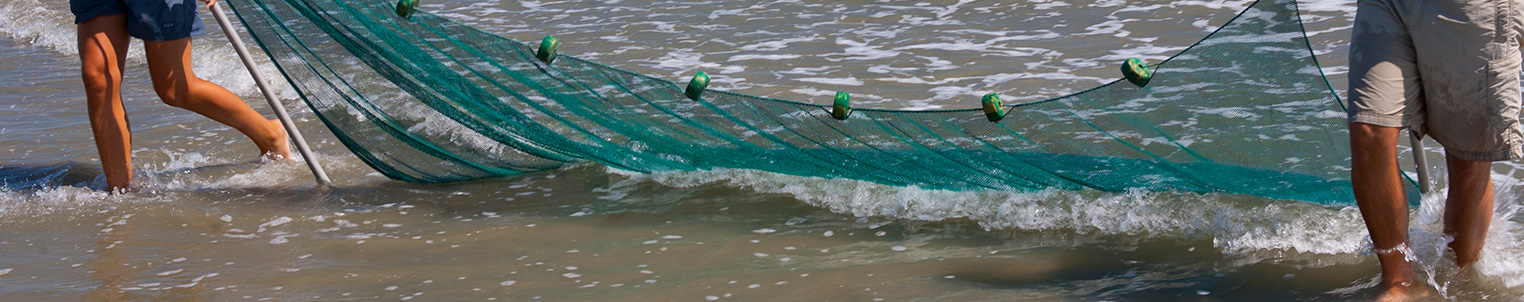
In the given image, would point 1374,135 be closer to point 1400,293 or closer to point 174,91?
point 1400,293

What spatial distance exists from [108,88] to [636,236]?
217 centimetres

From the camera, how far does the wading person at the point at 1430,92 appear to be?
9.36 ft

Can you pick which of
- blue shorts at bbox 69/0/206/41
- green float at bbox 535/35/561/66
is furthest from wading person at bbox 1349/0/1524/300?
blue shorts at bbox 69/0/206/41

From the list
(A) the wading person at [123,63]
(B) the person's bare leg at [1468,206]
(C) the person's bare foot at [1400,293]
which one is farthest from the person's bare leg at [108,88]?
(B) the person's bare leg at [1468,206]

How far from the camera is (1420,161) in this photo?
327 centimetres

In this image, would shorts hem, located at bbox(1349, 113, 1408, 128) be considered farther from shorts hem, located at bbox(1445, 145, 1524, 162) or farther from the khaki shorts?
shorts hem, located at bbox(1445, 145, 1524, 162)

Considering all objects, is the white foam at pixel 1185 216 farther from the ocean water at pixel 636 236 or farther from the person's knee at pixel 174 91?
the person's knee at pixel 174 91

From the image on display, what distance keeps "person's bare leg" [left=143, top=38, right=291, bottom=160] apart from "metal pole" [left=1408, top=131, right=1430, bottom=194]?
417 cm

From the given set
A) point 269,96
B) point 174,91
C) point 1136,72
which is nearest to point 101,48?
point 174,91

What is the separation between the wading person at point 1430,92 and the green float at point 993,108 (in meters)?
0.97

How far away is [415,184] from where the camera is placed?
16.8 ft

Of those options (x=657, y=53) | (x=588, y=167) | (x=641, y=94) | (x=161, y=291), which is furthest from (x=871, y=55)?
(x=161, y=291)

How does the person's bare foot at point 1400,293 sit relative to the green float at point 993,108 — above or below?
below

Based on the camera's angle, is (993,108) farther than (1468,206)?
Yes
